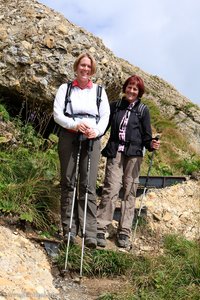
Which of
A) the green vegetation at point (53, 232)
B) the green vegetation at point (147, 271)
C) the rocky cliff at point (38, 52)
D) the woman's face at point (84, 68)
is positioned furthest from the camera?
the rocky cliff at point (38, 52)

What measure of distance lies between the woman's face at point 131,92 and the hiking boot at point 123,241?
206cm

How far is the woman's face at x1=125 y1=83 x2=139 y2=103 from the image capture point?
7.12 metres

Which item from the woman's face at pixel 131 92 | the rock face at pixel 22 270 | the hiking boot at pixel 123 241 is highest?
the woman's face at pixel 131 92

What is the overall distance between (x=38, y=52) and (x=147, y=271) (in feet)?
15.4

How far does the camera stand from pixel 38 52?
28.9 ft

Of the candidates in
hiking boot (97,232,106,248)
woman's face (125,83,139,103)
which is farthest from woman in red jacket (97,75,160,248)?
hiking boot (97,232,106,248)

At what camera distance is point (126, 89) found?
7.21 meters

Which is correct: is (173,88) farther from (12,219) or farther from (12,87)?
(12,219)

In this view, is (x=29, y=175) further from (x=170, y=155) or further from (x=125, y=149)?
(x=170, y=155)

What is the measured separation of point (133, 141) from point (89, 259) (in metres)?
1.91

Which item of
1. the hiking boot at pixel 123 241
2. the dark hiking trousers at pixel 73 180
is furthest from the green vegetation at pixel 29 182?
the hiking boot at pixel 123 241

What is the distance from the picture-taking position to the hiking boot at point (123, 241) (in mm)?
7066

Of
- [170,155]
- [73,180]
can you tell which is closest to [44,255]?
[73,180]

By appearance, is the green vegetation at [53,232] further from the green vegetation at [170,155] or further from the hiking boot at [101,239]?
the green vegetation at [170,155]
